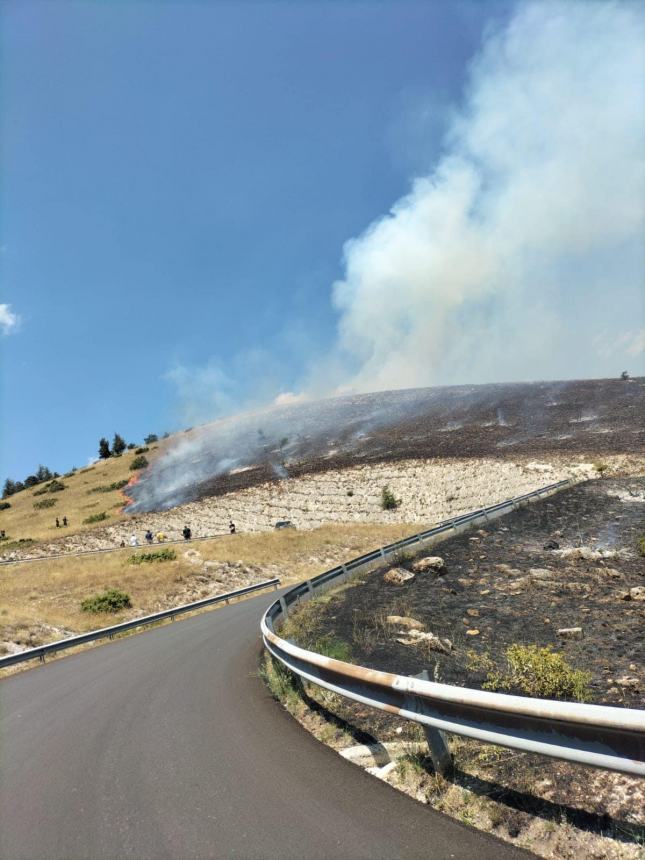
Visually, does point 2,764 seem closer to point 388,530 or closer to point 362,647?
point 362,647

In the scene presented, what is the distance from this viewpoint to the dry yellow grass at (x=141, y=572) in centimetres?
2138

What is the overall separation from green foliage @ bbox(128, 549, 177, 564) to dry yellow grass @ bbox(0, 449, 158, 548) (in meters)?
25.1

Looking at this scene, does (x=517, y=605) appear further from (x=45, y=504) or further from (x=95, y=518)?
(x=45, y=504)

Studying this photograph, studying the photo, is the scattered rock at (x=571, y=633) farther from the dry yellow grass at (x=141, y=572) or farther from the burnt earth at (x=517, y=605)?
the dry yellow grass at (x=141, y=572)

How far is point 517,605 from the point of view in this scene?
10906 mm

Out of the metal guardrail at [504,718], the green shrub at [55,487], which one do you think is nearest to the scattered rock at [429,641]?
the metal guardrail at [504,718]

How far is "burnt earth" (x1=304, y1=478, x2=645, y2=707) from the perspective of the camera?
292 inches

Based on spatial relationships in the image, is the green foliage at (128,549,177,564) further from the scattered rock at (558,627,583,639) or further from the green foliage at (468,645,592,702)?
the green foliage at (468,645,592,702)

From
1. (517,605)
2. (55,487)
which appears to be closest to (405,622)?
(517,605)

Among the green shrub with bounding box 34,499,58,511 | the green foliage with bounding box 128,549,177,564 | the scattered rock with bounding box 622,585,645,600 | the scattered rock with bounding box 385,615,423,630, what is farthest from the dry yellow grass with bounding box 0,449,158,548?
the scattered rock with bounding box 622,585,645,600

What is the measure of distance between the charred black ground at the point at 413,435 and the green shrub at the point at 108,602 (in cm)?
3776

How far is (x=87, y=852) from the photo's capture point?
12.6 feet

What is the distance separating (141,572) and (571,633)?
26053mm

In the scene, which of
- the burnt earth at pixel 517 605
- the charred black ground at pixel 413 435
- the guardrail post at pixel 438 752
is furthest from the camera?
the charred black ground at pixel 413 435
